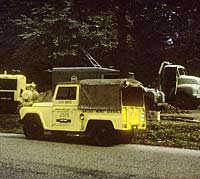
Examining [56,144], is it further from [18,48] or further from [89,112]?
[18,48]

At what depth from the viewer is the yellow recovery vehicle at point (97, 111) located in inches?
650

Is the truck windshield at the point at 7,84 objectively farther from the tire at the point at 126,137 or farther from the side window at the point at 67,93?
the tire at the point at 126,137

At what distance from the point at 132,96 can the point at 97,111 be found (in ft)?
4.81

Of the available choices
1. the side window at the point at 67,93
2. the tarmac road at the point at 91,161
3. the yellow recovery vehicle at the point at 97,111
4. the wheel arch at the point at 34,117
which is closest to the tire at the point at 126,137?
the yellow recovery vehicle at the point at 97,111

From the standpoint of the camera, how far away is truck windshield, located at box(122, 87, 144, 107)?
1700 cm

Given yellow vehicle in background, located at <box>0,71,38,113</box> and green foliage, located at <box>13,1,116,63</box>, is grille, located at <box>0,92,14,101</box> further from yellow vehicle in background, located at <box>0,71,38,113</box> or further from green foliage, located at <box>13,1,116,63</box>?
green foliage, located at <box>13,1,116,63</box>

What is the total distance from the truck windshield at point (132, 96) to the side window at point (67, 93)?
5.81ft

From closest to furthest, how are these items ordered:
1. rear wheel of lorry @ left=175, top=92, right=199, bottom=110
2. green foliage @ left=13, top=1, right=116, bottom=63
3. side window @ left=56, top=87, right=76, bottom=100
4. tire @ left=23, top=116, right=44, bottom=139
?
side window @ left=56, top=87, right=76, bottom=100
tire @ left=23, top=116, right=44, bottom=139
green foliage @ left=13, top=1, right=116, bottom=63
rear wheel of lorry @ left=175, top=92, right=199, bottom=110

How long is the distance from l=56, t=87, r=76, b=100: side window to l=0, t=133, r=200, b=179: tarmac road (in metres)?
1.56

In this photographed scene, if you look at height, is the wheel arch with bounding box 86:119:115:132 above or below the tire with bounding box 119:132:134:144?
above

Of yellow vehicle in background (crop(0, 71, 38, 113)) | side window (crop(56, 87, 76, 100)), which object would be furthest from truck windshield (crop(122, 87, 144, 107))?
yellow vehicle in background (crop(0, 71, 38, 113))

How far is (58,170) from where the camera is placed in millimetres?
11469

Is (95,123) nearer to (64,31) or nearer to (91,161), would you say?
(91,161)

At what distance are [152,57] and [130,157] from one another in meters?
21.1
